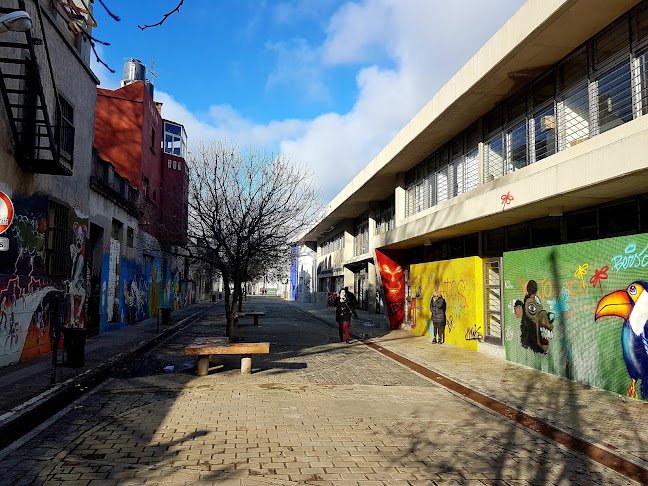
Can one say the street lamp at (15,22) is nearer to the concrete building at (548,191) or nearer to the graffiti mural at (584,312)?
the concrete building at (548,191)

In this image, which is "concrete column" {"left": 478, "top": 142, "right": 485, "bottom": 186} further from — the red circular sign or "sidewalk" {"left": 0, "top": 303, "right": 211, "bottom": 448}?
the red circular sign

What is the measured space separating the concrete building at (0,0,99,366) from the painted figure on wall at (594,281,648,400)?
934 centimetres

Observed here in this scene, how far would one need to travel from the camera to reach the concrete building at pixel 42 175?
389 inches

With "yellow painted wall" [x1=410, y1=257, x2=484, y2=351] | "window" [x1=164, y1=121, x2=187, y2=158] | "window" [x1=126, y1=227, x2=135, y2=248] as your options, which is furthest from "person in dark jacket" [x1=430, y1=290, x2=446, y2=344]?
"window" [x1=164, y1=121, x2=187, y2=158]

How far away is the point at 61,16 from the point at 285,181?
7.66 metres

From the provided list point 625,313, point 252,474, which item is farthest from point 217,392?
point 625,313

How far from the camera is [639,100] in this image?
8.27 metres

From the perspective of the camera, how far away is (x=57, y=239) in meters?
12.4

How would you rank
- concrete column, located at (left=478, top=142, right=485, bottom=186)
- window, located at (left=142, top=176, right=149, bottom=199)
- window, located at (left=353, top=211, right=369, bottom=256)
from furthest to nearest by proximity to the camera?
1. window, located at (left=353, top=211, right=369, bottom=256)
2. window, located at (left=142, top=176, right=149, bottom=199)
3. concrete column, located at (left=478, top=142, right=485, bottom=186)

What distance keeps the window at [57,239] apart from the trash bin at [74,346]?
128 inches

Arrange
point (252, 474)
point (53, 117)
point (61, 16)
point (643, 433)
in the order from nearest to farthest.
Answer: point (252, 474)
point (643, 433)
point (53, 117)
point (61, 16)

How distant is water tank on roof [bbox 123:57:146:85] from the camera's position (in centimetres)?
3391

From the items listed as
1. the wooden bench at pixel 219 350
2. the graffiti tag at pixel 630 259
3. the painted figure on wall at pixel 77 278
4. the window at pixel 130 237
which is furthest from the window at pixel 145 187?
the graffiti tag at pixel 630 259

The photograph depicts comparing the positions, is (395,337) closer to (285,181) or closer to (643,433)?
(285,181)
